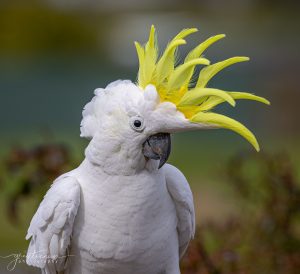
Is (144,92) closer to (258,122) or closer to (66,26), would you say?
(258,122)

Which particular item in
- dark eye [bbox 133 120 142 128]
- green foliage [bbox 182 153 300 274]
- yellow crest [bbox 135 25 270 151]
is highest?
yellow crest [bbox 135 25 270 151]

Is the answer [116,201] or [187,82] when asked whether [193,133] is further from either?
[187,82]

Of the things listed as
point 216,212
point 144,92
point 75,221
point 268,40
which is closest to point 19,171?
point 75,221

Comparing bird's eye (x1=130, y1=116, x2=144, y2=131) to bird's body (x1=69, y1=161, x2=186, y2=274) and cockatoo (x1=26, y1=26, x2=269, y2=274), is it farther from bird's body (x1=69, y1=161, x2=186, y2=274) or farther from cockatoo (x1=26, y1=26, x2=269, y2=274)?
bird's body (x1=69, y1=161, x2=186, y2=274)

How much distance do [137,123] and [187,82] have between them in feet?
0.84

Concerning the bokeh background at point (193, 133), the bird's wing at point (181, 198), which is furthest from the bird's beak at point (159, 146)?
the bokeh background at point (193, 133)

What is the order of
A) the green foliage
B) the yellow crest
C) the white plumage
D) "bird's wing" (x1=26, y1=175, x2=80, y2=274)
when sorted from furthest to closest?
the green foliage < "bird's wing" (x1=26, y1=175, x2=80, y2=274) < the white plumage < the yellow crest

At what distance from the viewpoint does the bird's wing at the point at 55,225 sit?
366 cm

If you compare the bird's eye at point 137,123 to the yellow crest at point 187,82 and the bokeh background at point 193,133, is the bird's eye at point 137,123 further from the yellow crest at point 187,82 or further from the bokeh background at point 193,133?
the bokeh background at point 193,133

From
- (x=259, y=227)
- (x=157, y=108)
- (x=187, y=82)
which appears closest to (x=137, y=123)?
(x=157, y=108)

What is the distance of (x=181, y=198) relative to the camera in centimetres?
384

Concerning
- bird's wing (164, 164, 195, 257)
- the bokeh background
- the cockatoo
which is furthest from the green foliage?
the cockatoo

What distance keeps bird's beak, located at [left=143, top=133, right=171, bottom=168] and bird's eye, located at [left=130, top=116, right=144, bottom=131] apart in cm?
6

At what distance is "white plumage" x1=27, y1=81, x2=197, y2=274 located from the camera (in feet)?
11.6
